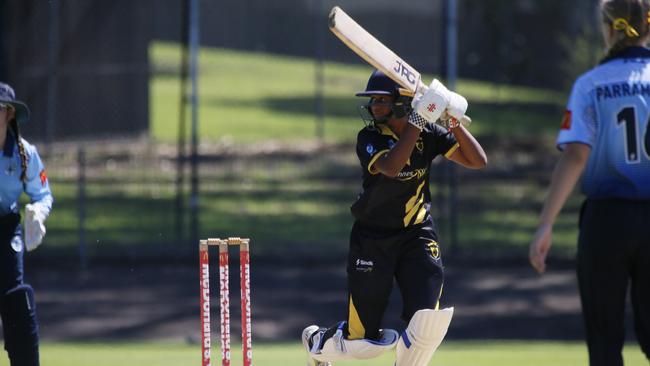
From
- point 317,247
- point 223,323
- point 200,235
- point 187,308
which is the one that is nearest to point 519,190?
point 317,247

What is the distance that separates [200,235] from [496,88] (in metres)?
3.98

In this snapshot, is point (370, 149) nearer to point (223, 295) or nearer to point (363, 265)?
point (363, 265)

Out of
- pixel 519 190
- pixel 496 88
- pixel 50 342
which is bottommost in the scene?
pixel 50 342

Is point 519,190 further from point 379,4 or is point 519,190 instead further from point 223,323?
point 223,323

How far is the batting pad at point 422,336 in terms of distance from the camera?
5.87m

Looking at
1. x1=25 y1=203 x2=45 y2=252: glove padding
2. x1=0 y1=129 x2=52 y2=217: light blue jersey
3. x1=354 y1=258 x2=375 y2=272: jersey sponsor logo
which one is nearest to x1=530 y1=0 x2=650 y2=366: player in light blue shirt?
x1=354 y1=258 x2=375 y2=272: jersey sponsor logo

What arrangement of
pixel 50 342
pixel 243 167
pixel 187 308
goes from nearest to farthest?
pixel 50 342 → pixel 187 308 → pixel 243 167

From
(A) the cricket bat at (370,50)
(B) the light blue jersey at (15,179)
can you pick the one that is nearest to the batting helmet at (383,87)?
(A) the cricket bat at (370,50)

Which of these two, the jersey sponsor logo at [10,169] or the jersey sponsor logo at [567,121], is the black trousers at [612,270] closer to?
the jersey sponsor logo at [567,121]

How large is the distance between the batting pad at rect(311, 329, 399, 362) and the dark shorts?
1767mm

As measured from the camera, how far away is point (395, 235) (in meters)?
6.14

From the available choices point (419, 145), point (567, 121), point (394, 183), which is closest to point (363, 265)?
point (394, 183)

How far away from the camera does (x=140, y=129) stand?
19.2m

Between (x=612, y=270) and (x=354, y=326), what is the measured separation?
172 centimetres
